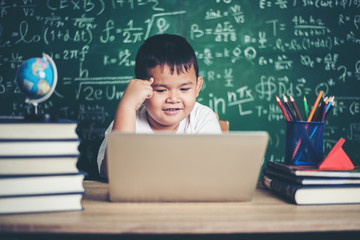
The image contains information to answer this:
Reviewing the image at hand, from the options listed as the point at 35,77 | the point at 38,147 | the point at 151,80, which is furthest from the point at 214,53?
the point at 38,147

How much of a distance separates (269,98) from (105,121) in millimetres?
1185

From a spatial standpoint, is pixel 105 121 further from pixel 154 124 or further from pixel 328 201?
pixel 328 201

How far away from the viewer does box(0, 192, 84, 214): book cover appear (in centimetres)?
77

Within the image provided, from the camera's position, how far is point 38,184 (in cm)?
78

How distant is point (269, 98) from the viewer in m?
2.20

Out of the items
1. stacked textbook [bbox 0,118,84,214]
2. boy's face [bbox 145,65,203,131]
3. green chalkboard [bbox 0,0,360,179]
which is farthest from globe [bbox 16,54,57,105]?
green chalkboard [bbox 0,0,360,179]

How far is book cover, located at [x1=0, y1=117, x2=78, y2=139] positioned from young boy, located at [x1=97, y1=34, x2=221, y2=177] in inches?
18.5

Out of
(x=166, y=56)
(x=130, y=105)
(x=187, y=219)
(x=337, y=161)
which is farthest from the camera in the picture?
(x=166, y=56)

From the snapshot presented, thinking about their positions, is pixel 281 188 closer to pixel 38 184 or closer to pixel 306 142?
pixel 306 142

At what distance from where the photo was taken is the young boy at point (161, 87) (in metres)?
1.32

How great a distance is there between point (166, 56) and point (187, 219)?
89 cm

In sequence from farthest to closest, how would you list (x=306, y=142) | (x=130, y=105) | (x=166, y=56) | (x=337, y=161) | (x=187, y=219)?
1. (x=166, y=56)
2. (x=130, y=105)
3. (x=306, y=142)
4. (x=337, y=161)
5. (x=187, y=219)

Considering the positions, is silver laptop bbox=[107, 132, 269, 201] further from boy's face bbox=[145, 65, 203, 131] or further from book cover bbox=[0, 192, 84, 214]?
boy's face bbox=[145, 65, 203, 131]

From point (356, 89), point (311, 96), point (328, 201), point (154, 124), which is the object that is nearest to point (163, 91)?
point (154, 124)
